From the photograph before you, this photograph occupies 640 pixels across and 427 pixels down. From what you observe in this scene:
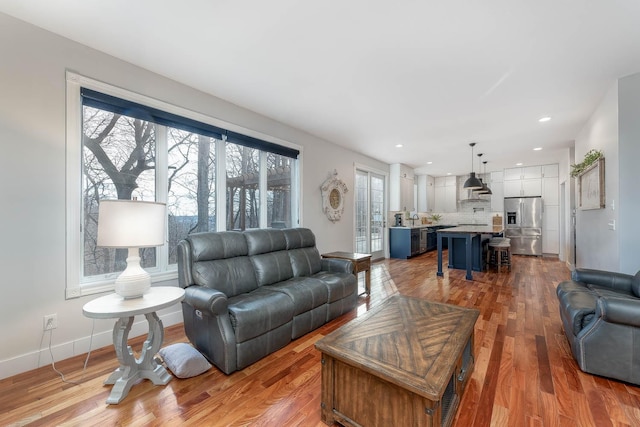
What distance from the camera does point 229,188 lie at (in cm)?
337

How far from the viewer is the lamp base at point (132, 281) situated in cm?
178

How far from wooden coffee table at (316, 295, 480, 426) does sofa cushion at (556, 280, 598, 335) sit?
89 cm

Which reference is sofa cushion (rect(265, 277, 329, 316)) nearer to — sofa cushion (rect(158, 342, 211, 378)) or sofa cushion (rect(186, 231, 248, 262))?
sofa cushion (rect(186, 231, 248, 262))

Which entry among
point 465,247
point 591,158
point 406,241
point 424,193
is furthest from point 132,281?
point 424,193

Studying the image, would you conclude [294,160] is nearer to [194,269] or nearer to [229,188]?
[229,188]

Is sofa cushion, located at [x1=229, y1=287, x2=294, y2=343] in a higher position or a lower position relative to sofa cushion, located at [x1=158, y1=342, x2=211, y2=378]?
higher

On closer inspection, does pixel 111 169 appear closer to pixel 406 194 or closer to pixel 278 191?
pixel 278 191

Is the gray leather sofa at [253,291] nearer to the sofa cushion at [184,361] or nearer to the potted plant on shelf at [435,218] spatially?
the sofa cushion at [184,361]

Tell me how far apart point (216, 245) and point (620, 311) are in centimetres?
315

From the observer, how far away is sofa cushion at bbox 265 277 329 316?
2473 millimetres

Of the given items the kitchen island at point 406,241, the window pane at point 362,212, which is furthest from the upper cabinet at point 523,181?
the window pane at point 362,212

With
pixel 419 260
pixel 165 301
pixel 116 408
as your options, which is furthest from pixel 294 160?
pixel 419 260

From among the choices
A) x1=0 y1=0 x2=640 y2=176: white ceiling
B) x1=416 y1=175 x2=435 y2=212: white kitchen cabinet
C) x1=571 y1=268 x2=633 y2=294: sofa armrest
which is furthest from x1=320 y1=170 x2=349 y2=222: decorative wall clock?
x1=416 y1=175 x2=435 y2=212: white kitchen cabinet

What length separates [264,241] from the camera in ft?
9.86
